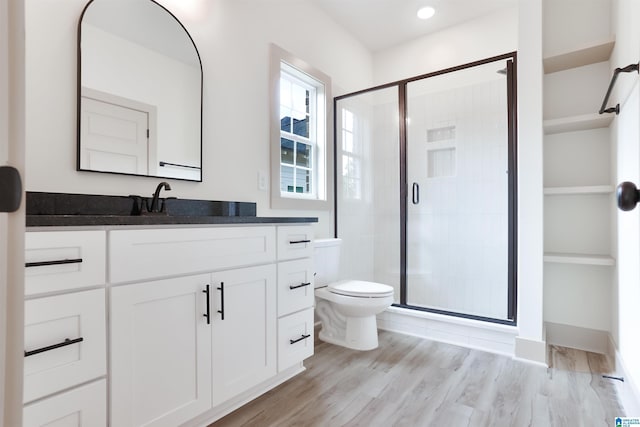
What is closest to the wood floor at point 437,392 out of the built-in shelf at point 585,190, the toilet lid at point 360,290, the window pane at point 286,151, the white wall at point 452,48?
the toilet lid at point 360,290

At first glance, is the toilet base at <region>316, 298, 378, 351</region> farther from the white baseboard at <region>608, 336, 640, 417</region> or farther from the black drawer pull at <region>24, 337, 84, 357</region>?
the black drawer pull at <region>24, 337, 84, 357</region>

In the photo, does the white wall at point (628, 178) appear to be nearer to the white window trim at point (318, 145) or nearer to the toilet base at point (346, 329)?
the toilet base at point (346, 329)

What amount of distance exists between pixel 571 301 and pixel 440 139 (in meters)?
1.55

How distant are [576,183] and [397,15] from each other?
1.98 metres

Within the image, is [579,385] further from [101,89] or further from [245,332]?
[101,89]

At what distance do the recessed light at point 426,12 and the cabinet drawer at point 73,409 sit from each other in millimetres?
3307

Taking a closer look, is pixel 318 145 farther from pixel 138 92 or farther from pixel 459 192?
pixel 138 92

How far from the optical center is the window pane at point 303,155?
2795 millimetres

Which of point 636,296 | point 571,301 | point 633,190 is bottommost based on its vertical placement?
point 571,301

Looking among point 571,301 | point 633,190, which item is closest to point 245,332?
point 633,190

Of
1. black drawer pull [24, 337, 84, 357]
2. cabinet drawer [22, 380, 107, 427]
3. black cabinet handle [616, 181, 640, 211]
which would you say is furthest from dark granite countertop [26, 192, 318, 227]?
black cabinet handle [616, 181, 640, 211]

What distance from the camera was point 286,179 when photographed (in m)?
2.66

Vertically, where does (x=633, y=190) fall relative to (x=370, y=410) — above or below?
above

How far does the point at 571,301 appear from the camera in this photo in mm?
2338
